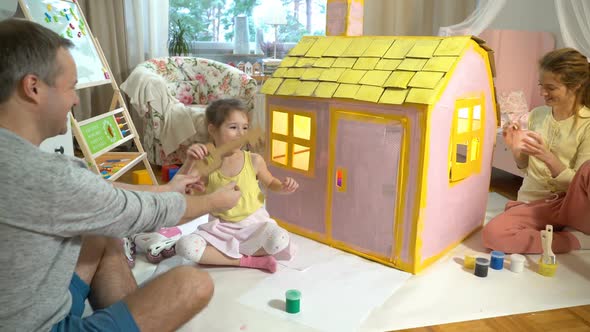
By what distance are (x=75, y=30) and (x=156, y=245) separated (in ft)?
4.56

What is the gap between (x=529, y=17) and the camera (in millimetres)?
3738

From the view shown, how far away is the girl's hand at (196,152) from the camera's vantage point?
1.87 meters

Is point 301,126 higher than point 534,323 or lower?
higher

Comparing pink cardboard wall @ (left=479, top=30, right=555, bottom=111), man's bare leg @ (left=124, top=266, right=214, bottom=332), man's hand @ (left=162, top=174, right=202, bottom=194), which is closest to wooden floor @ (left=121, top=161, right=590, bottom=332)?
man's bare leg @ (left=124, top=266, right=214, bottom=332)

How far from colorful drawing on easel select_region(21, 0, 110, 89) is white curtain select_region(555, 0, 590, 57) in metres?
2.64

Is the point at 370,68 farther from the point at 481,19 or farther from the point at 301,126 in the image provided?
the point at 481,19

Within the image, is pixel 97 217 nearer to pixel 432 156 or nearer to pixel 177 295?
pixel 177 295

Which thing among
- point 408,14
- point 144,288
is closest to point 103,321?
point 144,288

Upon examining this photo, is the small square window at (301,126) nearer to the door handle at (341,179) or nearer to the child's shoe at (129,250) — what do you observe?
the door handle at (341,179)

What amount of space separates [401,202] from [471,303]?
449mm

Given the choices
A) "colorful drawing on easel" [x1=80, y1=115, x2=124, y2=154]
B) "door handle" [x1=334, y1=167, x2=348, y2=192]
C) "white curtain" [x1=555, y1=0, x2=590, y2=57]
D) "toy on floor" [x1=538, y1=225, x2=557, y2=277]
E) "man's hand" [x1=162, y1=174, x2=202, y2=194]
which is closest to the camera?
"man's hand" [x1=162, y1=174, x2=202, y2=194]

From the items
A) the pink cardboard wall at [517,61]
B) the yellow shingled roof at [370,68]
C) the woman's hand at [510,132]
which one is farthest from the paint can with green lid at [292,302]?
the pink cardboard wall at [517,61]

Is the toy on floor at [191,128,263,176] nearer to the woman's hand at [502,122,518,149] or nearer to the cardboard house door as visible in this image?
the cardboard house door

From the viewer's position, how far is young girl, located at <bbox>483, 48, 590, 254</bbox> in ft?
6.89
